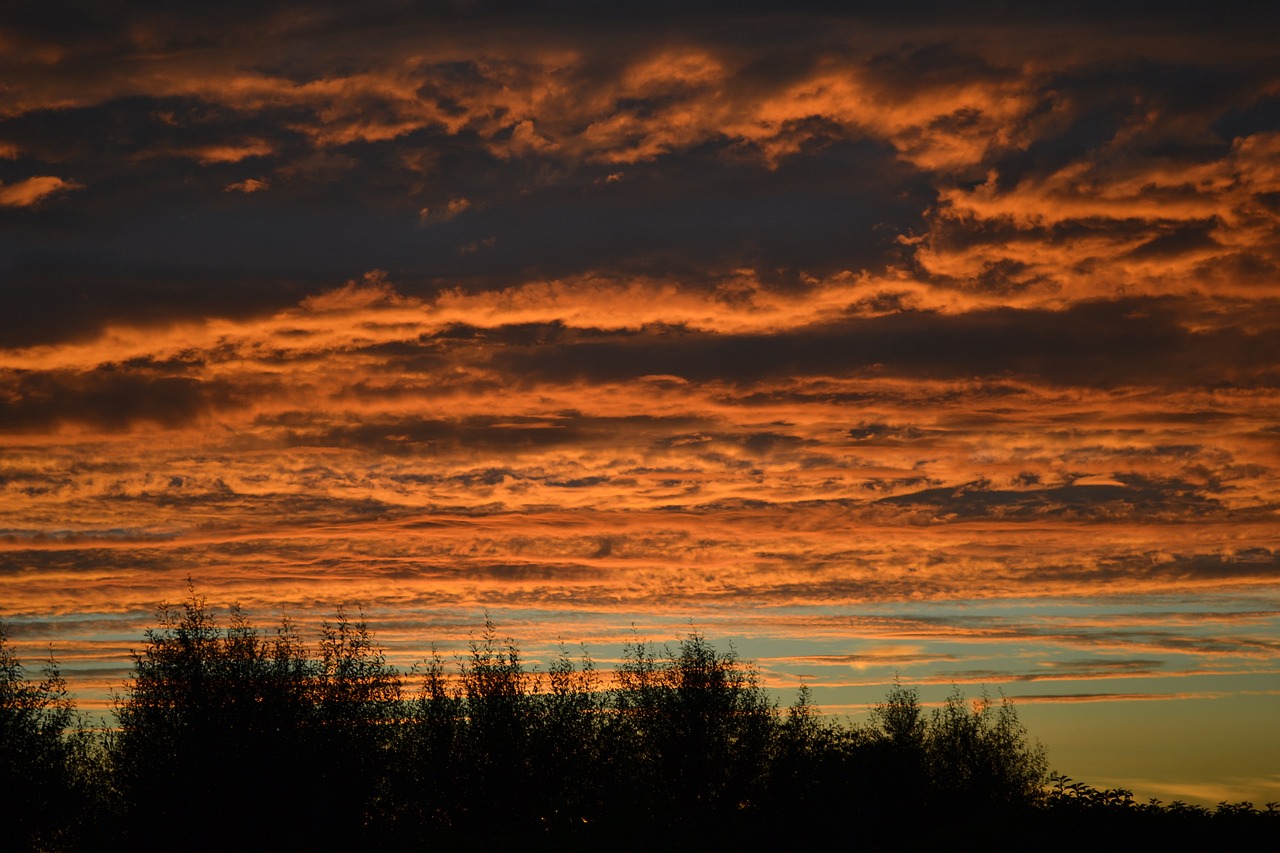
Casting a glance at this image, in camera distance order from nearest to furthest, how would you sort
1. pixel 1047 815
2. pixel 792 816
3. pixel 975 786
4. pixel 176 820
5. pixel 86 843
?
pixel 1047 815
pixel 176 820
pixel 86 843
pixel 792 816
pixel 975 786

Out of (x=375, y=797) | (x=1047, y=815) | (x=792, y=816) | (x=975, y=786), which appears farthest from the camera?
(x=975, y=786)

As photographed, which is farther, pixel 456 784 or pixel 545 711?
pixel 545 711

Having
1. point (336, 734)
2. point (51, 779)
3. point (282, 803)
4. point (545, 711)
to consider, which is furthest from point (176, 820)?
point (545, 711)

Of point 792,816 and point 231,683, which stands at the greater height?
point 231,683

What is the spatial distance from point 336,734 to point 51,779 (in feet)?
57.4

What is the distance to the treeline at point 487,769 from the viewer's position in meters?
58.3

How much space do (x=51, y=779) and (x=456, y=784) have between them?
25251 mm

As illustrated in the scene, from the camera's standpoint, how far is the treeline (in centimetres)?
5828

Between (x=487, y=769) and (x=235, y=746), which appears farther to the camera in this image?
(x=487, y=769)

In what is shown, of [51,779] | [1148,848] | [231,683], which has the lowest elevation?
[1148,848]

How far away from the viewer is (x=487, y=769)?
266 ft

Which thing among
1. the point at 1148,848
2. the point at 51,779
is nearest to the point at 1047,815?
the point at 1148,848

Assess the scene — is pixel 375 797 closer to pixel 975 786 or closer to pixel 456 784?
pixel 456 784

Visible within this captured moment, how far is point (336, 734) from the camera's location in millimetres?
64375
